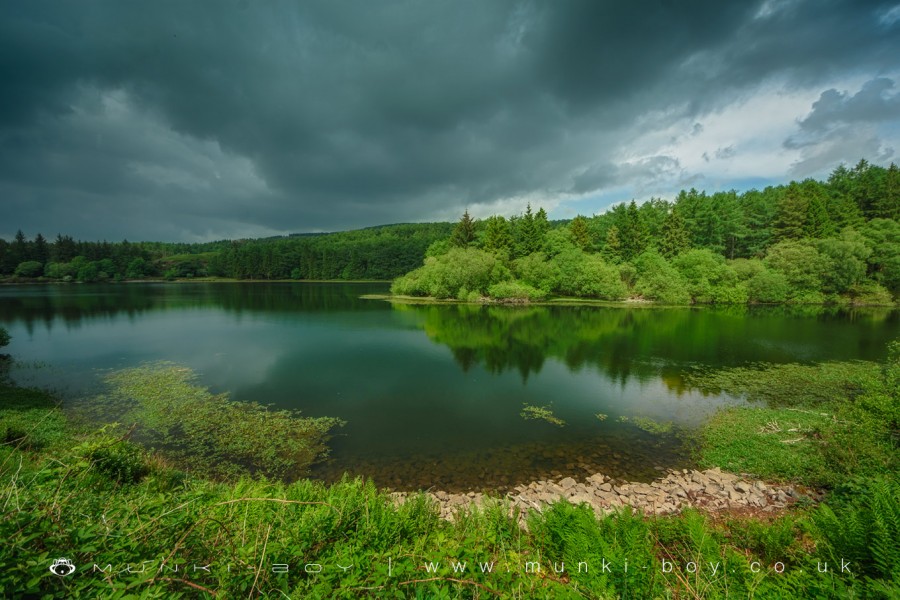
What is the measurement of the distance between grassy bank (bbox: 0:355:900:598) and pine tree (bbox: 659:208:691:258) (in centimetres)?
6857

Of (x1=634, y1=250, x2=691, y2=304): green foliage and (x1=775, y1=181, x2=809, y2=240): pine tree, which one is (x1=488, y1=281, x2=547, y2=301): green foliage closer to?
(x1=634, y1=250, x2=691, y2=304): green foliage

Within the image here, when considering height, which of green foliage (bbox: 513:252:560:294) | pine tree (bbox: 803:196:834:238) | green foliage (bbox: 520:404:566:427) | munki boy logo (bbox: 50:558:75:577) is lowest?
green foliage (bbox: 520:404:566:427)

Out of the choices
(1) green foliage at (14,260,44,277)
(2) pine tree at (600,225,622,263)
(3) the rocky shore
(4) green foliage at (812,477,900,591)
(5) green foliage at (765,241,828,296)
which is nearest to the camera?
(4) green foliage at (812,477,900,591)

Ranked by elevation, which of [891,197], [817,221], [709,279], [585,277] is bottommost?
[709,279]

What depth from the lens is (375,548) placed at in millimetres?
4359

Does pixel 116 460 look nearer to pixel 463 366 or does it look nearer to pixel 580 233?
pixel 463 366

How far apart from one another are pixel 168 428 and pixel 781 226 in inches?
3616

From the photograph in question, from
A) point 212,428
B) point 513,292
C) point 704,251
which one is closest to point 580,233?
point 704,251

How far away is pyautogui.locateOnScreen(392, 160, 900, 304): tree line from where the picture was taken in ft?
179

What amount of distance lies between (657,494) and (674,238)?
7076cm

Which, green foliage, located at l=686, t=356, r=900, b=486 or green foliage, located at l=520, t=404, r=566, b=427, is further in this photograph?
green foliage, located at l=520, t=404, r=566, b=427

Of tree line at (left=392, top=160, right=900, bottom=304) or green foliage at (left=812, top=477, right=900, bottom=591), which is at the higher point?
tree line at (left=392, top=160, right=900, bottom=304)

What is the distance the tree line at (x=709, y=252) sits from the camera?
179ft

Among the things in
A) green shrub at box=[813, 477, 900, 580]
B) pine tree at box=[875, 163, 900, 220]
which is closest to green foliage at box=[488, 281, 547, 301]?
green shrub at box=[813, 477, 900, 580]
